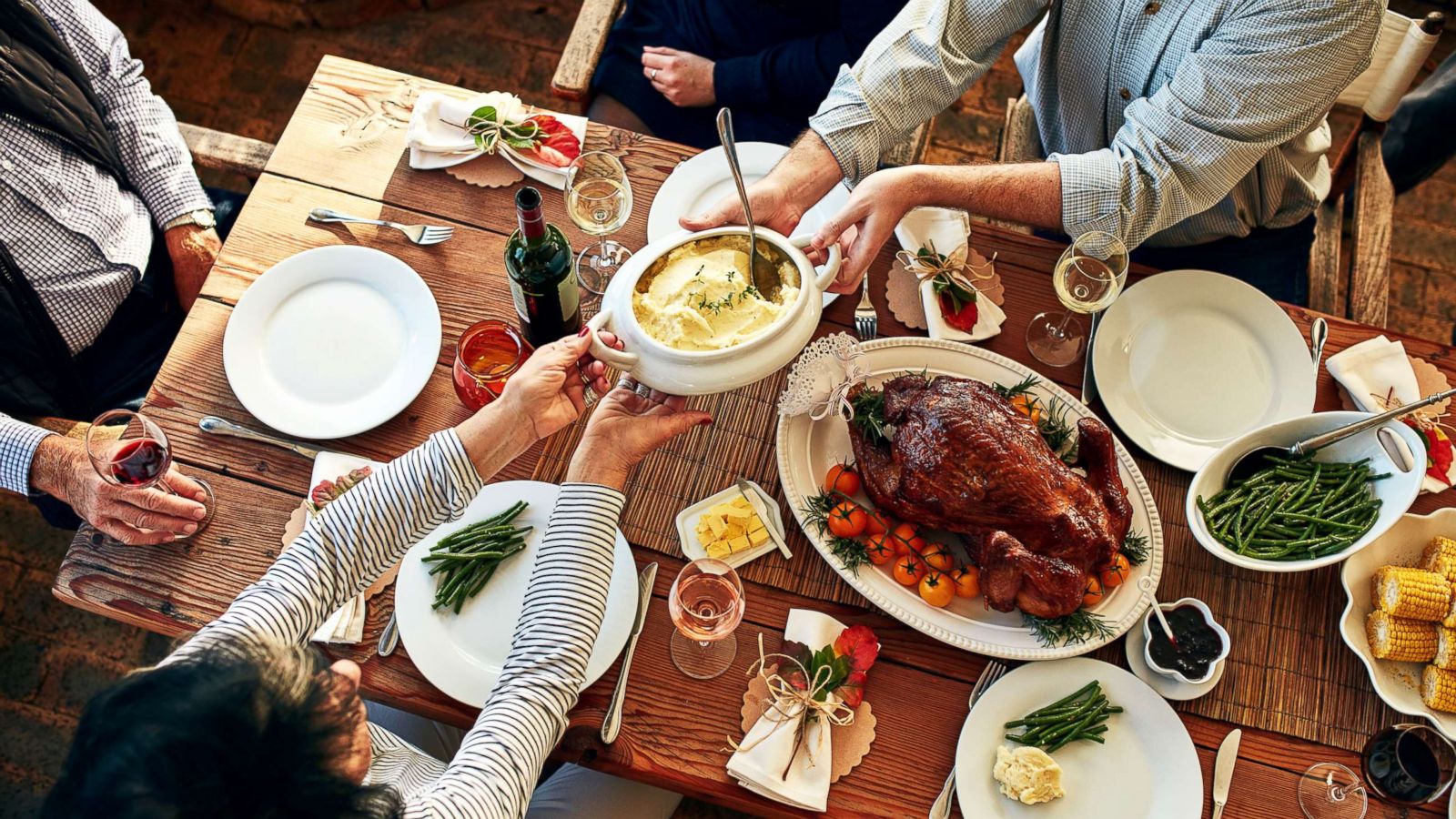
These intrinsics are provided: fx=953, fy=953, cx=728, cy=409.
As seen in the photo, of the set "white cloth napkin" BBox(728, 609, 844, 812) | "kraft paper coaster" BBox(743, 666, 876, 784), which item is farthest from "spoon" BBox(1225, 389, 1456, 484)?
"white cloth napkin" BBox(728, 609, 844, 812)

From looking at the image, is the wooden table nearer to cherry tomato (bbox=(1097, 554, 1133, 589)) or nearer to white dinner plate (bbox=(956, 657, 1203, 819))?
white dinner plate (bbox=(956, 657, 1203, 819))

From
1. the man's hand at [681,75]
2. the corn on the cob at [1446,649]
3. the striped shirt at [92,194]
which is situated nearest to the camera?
the corn on the cob at [1446,649]

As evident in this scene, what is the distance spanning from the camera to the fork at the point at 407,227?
212 cm

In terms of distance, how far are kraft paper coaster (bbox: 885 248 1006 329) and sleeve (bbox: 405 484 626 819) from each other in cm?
78

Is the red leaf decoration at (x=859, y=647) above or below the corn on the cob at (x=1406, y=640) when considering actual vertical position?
below

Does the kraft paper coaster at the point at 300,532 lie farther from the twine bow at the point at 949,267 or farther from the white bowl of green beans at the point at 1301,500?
the white bowl of green beans at the point at 1301,500

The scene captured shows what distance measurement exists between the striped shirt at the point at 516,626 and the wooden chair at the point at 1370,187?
5.83 ft

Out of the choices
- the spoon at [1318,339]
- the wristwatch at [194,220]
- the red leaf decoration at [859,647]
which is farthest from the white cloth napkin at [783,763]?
the wristwatch at [194,220]

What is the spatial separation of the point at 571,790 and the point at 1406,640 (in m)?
1.70

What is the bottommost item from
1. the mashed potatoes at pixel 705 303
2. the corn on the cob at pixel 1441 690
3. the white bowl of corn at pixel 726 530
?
the corn on the cob at pixel 1441 690

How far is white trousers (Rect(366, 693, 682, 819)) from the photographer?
2.07 m

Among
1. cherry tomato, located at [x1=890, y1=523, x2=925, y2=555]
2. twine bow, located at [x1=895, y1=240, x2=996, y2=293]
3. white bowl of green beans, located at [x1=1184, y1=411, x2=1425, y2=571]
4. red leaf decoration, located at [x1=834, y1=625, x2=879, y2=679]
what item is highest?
twine bow, located at [x1=895, y1=240, x2=996, y2=293]

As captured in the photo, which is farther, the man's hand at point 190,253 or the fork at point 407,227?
the man's hand at point 190,253

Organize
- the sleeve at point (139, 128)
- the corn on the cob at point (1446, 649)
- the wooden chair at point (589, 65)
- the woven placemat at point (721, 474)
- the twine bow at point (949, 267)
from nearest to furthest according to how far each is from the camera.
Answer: the corn on the cob at point (1446, 649)
the woven placemat at point (721, 474)
the twine bow at point (949, 267)
the sleeve at point (139, 128)
the wooden chair at point (589, 65)
